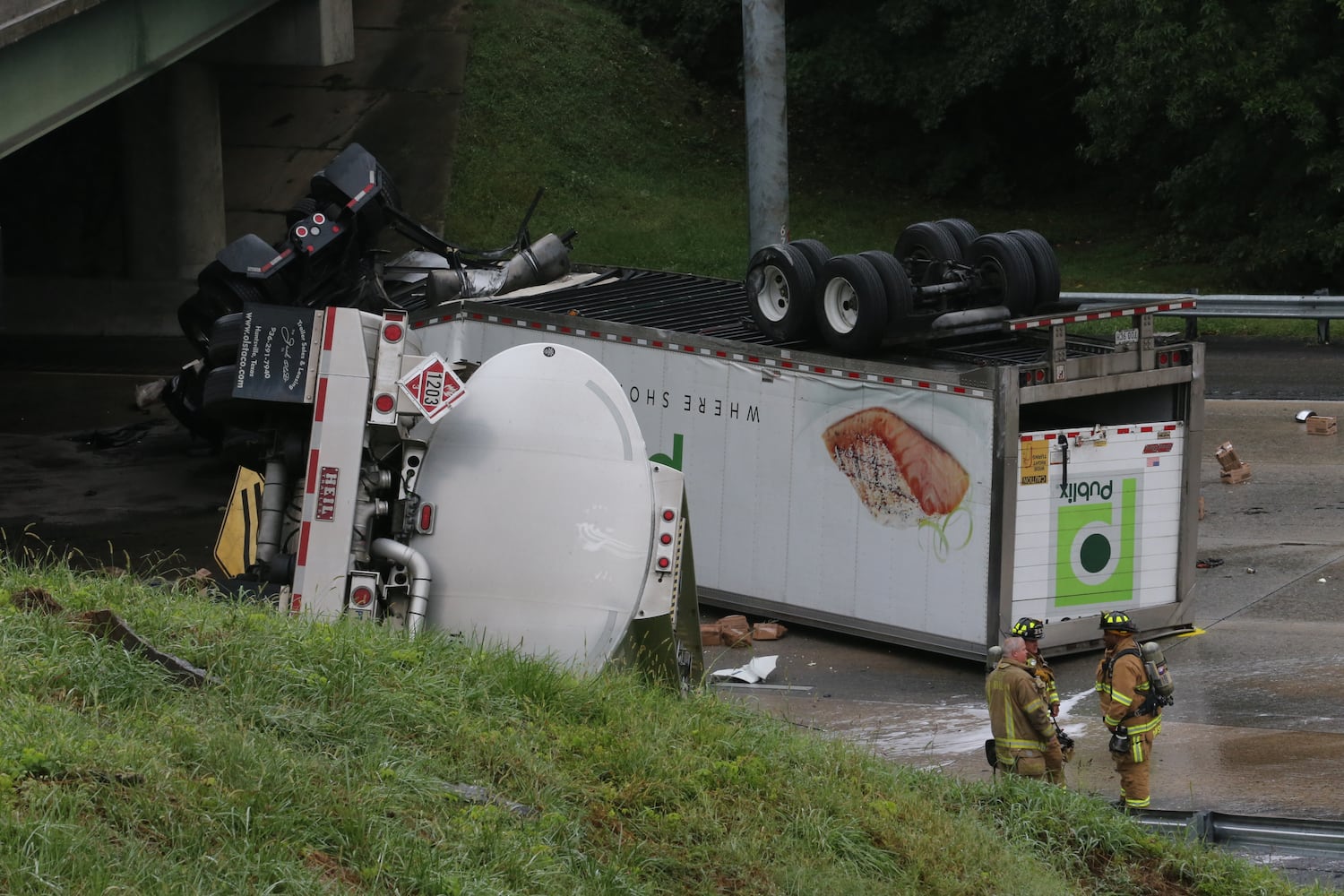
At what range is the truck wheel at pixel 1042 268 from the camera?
1243cm

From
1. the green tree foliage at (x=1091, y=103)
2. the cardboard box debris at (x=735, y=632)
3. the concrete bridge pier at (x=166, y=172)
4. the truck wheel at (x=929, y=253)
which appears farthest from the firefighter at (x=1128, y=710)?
the concrete bridge pier at (x=166, y=172)

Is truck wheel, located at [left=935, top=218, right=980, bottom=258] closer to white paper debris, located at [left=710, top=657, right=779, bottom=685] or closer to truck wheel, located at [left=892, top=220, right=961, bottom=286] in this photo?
truck wheel, located at [left=892, top=220, right=961, bottom=286]

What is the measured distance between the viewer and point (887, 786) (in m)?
7.11

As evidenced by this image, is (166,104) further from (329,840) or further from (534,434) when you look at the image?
(329,840)

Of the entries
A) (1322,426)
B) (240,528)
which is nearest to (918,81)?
(1322,426)

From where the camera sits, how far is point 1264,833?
307 inches

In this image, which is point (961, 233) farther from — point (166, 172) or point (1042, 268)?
point (166, 172)

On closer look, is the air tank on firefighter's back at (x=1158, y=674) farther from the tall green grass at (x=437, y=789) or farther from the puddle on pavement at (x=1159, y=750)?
the tall green grass at (x=437, y=789)

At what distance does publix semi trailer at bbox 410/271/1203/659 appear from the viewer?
1132 centimetres

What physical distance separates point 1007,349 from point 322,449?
19.1 feet

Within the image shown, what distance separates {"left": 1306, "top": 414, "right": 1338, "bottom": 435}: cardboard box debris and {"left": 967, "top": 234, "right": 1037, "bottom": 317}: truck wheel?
716 cm

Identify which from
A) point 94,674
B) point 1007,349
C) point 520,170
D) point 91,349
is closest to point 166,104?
point 91,349

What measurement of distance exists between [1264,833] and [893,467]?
4565 millimetres

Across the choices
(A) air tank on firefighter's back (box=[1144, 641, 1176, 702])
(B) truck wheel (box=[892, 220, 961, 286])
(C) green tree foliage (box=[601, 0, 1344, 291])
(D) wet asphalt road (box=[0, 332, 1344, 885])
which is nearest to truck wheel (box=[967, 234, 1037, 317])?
(B) truck wheel (box=[892, 220, 961, 286])
